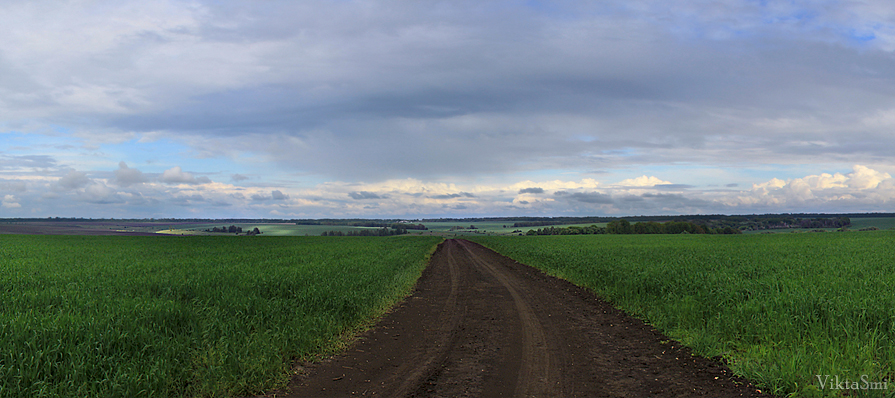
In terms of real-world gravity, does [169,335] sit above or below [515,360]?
above

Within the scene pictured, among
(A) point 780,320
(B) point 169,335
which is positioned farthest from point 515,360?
(B) point 169,335

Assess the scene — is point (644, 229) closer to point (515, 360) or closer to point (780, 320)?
point (780, 320)

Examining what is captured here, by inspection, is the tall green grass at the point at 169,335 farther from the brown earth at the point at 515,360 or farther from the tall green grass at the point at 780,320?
the tall green grass at the point at 780,320

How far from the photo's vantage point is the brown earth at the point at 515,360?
6035 mm

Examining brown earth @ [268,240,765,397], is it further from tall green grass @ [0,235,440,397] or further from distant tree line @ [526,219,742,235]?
distant tree line @ [526,219,742,235]

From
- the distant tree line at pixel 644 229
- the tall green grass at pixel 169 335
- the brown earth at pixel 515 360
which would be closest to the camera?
the tall green grass at pixel 169 335

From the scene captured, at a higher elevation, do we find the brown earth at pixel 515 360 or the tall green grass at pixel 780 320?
the tall green grass at pixel 780 320

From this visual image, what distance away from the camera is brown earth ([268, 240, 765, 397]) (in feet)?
19.8

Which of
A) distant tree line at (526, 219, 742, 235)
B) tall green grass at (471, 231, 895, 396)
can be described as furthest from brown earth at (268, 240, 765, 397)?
distant tree line at (526, 219, 742, 235)

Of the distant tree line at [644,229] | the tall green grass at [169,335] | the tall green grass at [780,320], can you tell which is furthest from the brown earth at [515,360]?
the distant tree line at [644,229]

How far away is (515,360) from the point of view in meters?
7.23

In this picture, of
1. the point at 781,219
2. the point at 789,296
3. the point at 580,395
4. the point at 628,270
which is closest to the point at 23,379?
the point at 580,395

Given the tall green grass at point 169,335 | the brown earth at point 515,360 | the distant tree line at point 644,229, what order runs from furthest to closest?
the distant tree line at point 644,229, the brown earth at point 515,360, the tall green grass at point 169,335

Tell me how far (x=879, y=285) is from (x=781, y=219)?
197367 millimetres
